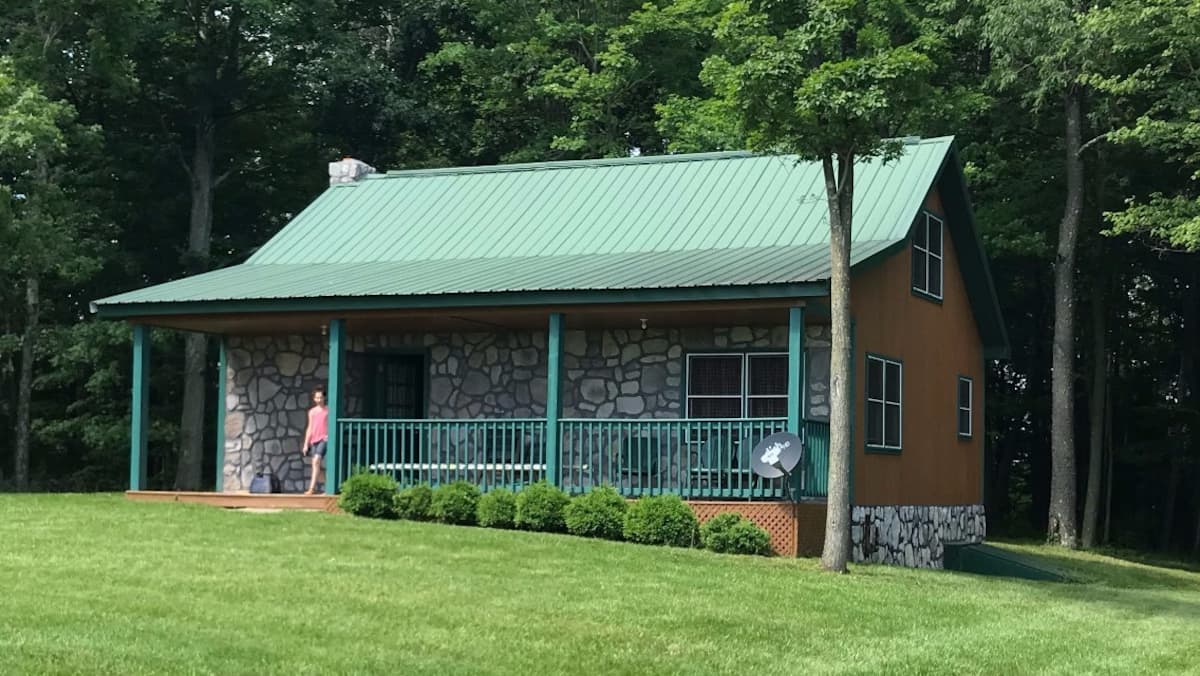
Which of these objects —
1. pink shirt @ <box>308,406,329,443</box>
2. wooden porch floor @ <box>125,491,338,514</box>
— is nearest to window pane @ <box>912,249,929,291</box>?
pink shirt @ <box>308,406,329,443</box>

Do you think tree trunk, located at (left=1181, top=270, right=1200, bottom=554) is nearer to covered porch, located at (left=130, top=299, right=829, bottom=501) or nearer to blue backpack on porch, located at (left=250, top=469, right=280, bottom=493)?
covered porch, located at (left=130, top=299, right=829, bottom=501)

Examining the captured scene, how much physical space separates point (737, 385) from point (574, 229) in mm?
3641

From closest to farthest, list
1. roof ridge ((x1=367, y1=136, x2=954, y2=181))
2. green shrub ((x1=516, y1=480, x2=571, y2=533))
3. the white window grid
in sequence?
green shrub ((x1=516, y1=480, x2=571, y2=533)) < roof ridge ((x1=367, y1=136, x2=954, y2=181)) < the white window grid

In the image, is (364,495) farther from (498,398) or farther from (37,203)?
(37,203)

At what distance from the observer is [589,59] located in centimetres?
3397

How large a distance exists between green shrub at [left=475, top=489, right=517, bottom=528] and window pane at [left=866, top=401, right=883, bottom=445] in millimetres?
4589

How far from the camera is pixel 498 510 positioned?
17.5 meters

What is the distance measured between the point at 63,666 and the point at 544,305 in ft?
32.6

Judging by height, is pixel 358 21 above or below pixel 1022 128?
above

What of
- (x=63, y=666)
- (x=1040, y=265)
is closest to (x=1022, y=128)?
(x=1040, y=265)

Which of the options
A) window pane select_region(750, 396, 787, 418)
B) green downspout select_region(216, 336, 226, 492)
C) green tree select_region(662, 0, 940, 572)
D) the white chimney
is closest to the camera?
green tree select_region(662, 0, 940, 572)

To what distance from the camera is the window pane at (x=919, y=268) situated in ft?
69.8

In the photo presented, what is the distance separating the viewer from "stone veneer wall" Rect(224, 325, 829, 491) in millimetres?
19641

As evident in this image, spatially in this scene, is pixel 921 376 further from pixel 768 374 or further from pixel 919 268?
pixel 768 374
